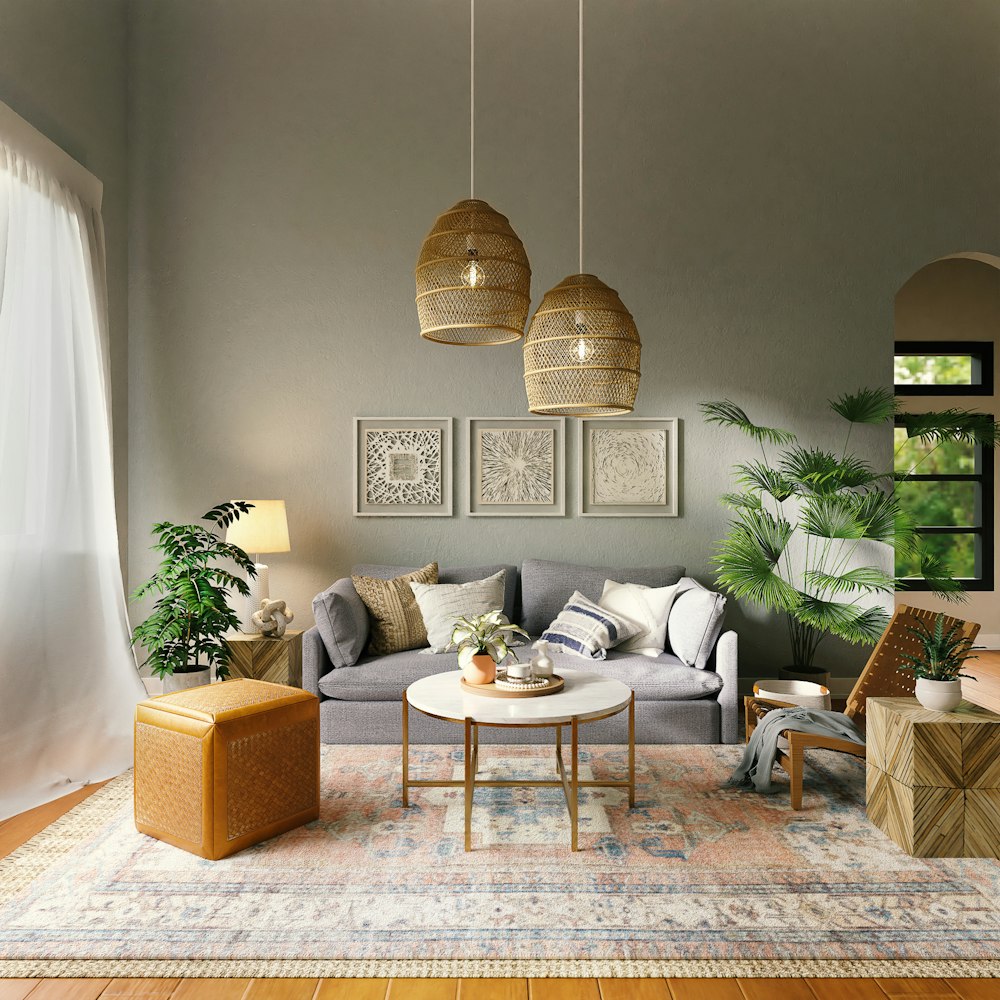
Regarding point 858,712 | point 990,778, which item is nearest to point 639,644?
point 858,712

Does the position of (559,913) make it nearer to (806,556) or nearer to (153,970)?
(153,970)

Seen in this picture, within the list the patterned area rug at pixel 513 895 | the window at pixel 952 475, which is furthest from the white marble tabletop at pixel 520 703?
the window at pixel 952 475

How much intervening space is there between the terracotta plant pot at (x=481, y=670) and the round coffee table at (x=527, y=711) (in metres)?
0.07

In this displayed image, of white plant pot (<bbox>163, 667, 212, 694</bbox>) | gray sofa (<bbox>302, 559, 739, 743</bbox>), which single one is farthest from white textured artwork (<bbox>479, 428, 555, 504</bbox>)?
white plant pot (<bbox>163, 667, 212, 694</bbox>)

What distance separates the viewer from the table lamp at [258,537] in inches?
167

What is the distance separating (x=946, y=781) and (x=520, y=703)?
4.76 ft

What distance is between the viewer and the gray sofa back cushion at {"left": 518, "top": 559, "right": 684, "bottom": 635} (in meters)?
4.38

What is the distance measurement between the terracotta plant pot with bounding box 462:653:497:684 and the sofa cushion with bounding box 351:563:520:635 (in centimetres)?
144

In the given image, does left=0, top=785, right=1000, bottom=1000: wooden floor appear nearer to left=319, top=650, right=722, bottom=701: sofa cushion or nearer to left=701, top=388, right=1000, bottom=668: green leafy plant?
left=319, top=650, right=722, bottom=701: sofa cushion

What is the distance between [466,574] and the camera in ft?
14.8

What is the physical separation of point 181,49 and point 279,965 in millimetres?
5007

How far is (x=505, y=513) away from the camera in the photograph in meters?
4.72

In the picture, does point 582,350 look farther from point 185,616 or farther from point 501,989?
point 185,616

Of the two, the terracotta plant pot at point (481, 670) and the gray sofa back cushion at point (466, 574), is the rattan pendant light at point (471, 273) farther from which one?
the gray sofa back cushion at point (466, 574)
